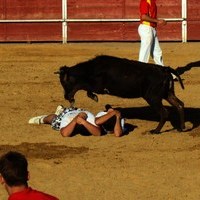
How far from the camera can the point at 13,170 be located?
13.4 ft

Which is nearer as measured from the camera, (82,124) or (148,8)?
(82,124)

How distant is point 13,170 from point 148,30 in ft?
26.2

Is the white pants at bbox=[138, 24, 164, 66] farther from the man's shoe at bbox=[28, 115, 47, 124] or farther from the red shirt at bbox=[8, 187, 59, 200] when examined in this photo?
the red shirt at bbox=[8, 187, 59, 200]

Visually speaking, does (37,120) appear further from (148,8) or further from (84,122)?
(148,8)

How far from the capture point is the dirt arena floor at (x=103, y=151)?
22.8 feet

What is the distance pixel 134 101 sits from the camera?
37.0ft

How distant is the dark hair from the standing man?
754 cm

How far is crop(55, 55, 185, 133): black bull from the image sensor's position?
9188 millimetres

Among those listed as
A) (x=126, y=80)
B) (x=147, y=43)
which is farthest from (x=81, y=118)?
(x=147, y=43)

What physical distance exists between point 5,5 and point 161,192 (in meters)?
13.6

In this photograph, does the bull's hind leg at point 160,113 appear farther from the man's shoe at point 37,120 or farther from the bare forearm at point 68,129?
the man's shoe at point 37,120

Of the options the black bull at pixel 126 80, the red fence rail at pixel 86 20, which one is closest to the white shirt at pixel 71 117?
the black bull at pixel 126 80

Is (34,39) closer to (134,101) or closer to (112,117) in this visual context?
(134,101)

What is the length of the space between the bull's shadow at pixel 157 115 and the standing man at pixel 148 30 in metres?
1.39
